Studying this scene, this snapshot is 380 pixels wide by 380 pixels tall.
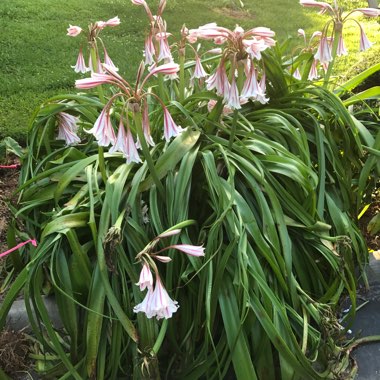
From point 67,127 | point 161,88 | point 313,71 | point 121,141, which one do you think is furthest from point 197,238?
point 313,71

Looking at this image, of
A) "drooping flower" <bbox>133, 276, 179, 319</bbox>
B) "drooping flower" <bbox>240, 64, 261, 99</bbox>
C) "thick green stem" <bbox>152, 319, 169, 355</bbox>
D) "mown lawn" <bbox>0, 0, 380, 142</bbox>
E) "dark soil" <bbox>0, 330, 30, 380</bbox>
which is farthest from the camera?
"mown lawn" <bbox>0, 0, 380, 142</bbox>

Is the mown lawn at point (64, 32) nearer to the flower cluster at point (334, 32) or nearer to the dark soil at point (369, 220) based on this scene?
the dark soil at point (369, 220)

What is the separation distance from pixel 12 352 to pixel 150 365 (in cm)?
69

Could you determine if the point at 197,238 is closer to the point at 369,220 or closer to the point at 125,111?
the point at 125,111

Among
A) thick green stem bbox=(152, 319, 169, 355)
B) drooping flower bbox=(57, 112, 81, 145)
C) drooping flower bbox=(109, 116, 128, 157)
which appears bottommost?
thick green stem bbox=(152, 319, 169, 355)

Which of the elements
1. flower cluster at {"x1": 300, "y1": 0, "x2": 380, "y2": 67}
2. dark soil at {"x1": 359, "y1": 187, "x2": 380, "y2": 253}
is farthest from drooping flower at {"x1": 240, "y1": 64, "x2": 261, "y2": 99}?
dark soil at {"x1": 359, "y1": 187, "x2": 380, "y2": 253}

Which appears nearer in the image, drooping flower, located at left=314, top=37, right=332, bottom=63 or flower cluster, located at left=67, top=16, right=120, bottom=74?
flower cluster, located at left=67, top=16, right=120, bottom=74

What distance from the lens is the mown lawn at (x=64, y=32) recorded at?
4625 millimetres

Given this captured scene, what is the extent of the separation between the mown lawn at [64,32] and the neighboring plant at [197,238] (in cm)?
179

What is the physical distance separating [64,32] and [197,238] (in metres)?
4.38

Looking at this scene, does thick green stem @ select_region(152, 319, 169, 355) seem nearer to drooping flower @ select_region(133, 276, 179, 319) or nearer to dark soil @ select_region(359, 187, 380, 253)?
drooping flower @ select_region(133, 276, 179, 319)

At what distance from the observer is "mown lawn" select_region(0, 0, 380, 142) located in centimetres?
462

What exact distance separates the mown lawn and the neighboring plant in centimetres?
179

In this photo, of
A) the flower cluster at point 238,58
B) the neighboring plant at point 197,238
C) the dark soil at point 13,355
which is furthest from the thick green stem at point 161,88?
the dark soil at point 13,355
